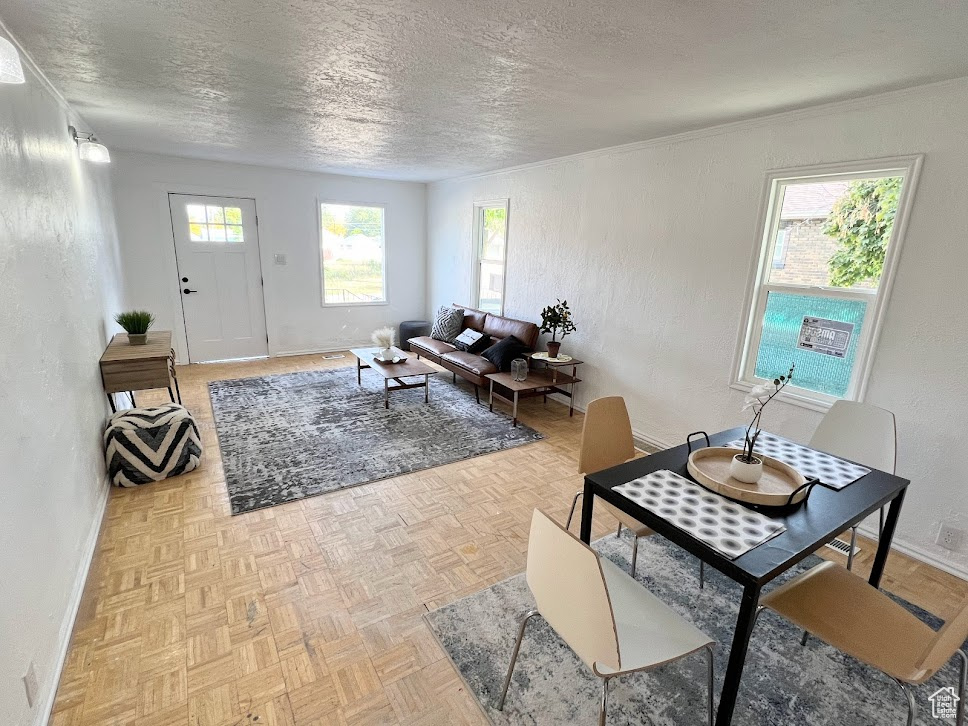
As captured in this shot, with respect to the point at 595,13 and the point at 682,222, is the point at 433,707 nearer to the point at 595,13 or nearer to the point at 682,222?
the point at 595,13

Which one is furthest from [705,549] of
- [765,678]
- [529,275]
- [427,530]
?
[529,275]

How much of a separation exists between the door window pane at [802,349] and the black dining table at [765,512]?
1073mm

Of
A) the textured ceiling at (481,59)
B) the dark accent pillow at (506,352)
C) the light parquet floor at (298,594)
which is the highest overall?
the textured ceiling at (481,59)

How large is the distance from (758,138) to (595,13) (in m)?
1.87

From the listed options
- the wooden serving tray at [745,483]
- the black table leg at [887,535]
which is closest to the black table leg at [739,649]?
the wooden serving tray at [745,483]

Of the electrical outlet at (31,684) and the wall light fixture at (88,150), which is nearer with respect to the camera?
the electrical outlet at (31,684)

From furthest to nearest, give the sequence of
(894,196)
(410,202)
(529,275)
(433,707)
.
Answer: (410,202)
(529,275)
(894,196)
(433,707)

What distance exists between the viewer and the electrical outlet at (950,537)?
2.37 meters

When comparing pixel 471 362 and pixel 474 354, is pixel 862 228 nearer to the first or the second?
pixel 471 362

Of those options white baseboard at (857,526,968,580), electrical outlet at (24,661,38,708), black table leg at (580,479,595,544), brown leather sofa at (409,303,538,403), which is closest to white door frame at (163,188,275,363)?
brown leather sofa at (409,303,538,403)

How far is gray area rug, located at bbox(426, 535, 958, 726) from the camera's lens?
5.36ft

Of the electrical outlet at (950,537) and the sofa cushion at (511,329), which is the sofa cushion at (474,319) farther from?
the electrical outlet at (950,537)

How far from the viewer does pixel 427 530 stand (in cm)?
264

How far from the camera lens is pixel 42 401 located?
1.89 metres
